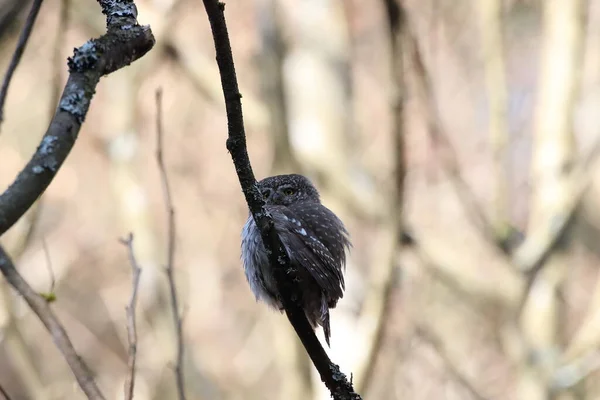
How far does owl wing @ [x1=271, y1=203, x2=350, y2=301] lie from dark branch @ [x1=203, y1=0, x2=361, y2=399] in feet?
1.96

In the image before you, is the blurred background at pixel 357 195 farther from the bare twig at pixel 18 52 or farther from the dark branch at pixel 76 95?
the dark branch at pixel 76 95

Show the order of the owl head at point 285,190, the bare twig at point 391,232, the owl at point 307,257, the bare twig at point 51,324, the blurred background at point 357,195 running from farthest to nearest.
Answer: the blurred background at point 357,195, the bare twig at point 391,232, the owl head at point 285,190, the owl at point 307,257, the bare twig at point 51,324

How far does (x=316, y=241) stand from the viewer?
3.65m

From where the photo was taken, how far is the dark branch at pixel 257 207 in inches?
81.6

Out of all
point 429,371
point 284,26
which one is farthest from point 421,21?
point 429,371

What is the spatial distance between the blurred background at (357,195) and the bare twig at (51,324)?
867 millimetres

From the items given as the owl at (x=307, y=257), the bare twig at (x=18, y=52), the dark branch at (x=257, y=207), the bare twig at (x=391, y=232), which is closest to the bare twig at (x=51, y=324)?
the bare twig at (x=18, y=52)

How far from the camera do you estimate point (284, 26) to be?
7.90 metres

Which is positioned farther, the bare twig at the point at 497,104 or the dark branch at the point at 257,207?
the bare twig at the point at 497,104

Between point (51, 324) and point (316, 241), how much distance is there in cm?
183

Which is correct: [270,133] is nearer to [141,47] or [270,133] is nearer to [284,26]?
[284,26]

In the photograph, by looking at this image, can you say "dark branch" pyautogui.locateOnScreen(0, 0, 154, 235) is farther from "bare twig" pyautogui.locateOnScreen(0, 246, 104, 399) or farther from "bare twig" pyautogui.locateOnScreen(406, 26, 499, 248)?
"bare twig" pyautogui.locateOnScreen(406, 26, 499, 248)

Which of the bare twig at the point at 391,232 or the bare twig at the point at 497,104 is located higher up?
the bare twig at the point at 497,104

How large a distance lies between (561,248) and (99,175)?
787cm
